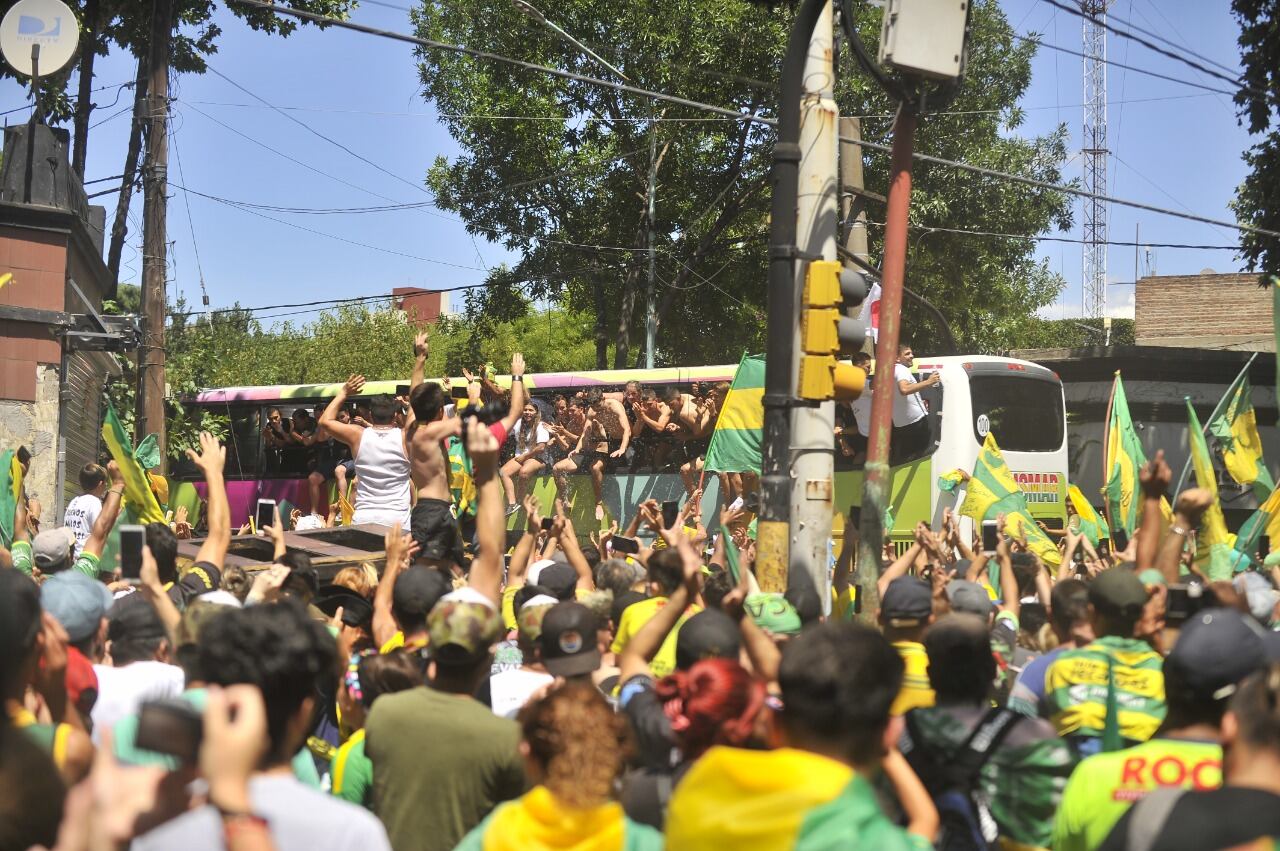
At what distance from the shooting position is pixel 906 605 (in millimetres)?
4891

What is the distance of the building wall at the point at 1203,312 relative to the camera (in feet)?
152

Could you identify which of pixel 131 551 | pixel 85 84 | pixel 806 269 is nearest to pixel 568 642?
pixel 131 551

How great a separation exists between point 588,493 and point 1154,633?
588 inches

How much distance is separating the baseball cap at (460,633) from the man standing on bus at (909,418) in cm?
1201

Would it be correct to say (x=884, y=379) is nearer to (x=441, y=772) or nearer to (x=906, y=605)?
(x=906, y=605)

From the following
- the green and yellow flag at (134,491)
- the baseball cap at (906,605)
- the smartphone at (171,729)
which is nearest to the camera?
the smartphone at (171,729)

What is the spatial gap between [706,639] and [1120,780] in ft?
4.06

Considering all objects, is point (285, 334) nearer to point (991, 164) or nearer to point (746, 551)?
point (991, 164)

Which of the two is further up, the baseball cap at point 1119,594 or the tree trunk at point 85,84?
the tree trunk at point 85,84

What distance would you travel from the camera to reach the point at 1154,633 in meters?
4.87

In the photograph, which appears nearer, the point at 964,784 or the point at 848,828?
the point at 848,828

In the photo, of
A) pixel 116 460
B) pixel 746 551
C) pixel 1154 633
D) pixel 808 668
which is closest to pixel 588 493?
pixel 746 551

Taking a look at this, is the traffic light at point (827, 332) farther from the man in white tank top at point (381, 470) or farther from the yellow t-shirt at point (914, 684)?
the yellow t-shirt at point (914, 684)

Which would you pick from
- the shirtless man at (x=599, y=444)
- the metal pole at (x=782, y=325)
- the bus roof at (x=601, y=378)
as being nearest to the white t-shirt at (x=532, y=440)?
the shirtless man at (x=599, y=444)
